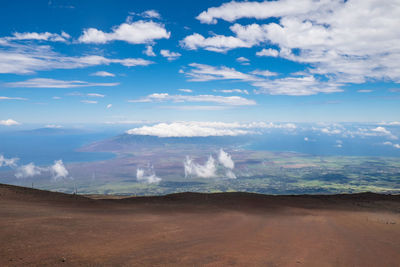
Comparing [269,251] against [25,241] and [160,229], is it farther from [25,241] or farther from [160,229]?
[25,241]

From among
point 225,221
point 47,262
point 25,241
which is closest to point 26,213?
point 25,241

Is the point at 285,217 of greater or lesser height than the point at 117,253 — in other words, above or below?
below

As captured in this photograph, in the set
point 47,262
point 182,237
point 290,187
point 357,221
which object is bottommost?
point 290,187

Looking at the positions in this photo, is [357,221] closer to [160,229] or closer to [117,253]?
[160,229]

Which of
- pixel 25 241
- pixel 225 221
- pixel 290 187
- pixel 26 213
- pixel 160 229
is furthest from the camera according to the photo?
pixel 290 187

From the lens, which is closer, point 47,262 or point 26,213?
point 47,262

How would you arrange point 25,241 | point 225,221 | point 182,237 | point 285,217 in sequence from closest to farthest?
1. point 25,241
2. point 182,237
3. point 225,221
4. point 285,217
